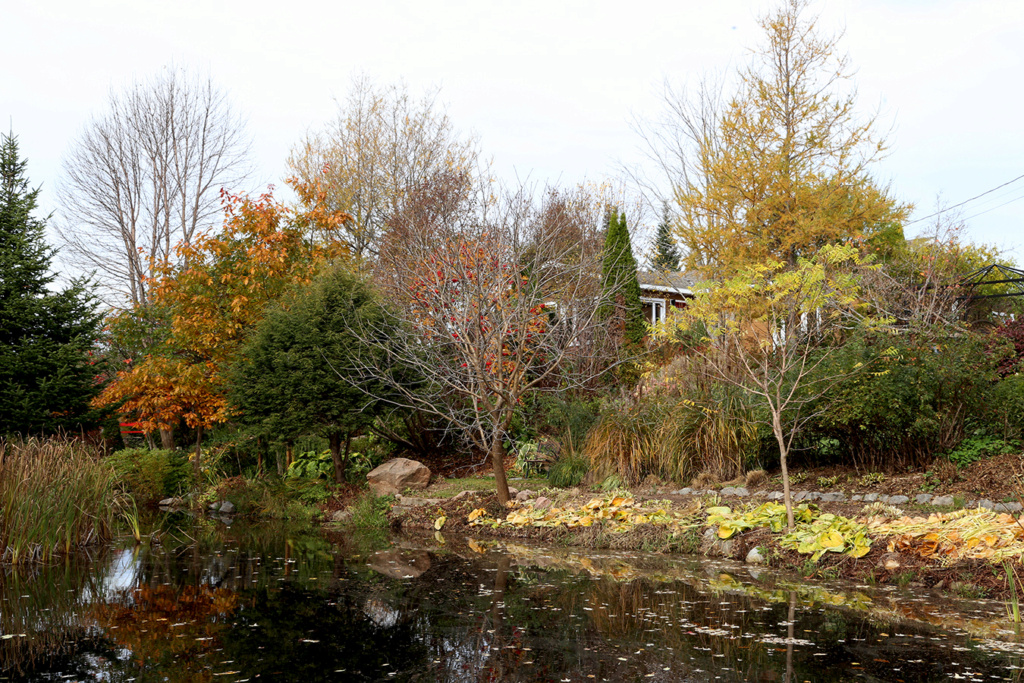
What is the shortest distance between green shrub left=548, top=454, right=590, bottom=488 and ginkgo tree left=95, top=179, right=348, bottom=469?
6251 mm

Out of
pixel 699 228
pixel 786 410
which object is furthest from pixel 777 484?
pixel 699 228

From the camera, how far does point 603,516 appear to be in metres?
10.1

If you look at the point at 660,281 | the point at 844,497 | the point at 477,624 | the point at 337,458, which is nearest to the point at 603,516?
the point at 844,497

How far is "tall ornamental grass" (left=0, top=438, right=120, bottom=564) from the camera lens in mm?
8344

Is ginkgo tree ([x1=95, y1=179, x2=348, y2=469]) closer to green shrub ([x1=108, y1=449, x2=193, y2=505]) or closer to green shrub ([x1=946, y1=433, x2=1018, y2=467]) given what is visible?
green shrub ([x1=108, y1=449, x2=193, y2=505])

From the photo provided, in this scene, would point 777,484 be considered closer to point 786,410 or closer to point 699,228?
point 786,410

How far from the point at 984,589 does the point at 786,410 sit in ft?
15.4

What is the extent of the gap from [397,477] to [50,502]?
5.83 meters

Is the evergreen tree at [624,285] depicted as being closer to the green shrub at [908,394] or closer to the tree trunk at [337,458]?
the tree trunk at [337,458]

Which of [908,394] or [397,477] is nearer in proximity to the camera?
[908,394]

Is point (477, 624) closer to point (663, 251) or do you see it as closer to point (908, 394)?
point (908, 394)

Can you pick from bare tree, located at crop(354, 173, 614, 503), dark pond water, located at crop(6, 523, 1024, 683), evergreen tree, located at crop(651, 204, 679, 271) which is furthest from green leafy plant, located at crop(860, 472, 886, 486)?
evergreen tree, located at crop(651, 204, 679, 271)

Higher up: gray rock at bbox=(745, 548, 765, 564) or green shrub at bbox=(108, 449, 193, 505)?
green shrub at bbox=(108, 449, 193, 505)

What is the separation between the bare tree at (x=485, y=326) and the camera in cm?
1072
